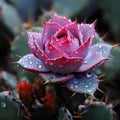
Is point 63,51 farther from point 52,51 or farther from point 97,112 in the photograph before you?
point 97,112


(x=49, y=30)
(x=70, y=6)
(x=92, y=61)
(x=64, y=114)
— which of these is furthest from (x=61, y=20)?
(x=70, y=6)

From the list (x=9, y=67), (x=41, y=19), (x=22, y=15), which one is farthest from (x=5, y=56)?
(x=41, y=19)

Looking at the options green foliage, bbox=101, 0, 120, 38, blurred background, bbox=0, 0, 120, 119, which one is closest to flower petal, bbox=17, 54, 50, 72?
blurred background, bbox=0, 0, 120, 119

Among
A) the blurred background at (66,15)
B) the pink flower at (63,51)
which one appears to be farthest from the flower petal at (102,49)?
the blurred background at (66,15)

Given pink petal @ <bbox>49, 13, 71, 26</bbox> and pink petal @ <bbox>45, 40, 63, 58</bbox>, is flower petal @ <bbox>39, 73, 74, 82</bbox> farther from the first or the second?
pink petal @ <bbox>49, 13, 71, 26</bbox>

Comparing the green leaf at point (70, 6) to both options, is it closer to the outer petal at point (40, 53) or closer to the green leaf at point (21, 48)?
the green leaf at point (21, 48)
